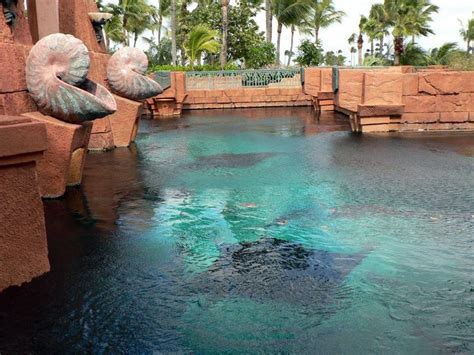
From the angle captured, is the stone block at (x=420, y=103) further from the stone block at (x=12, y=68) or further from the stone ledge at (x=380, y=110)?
the stone block at (x=12, y=68)

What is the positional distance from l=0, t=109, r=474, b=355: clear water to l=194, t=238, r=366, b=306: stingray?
0.01 m

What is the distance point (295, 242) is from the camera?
4.01 m

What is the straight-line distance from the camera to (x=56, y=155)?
17.9 feet

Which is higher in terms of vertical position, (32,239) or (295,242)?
(32,239)

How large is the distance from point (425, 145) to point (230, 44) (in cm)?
2166

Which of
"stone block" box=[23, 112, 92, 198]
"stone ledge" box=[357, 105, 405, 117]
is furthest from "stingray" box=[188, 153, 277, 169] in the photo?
"stone ledge" box=[357, 105, 405, 117]

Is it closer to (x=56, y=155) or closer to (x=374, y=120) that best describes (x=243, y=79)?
(x=374, y=120)

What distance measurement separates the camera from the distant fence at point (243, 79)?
63.8ft

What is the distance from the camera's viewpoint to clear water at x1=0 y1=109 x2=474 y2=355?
8.54 feet

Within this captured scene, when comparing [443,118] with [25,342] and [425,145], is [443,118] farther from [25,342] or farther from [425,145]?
[25,342]

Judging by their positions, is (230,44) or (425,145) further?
(230,44)

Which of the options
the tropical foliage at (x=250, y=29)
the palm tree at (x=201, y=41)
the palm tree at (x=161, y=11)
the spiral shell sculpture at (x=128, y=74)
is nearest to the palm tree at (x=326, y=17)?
the tropical foliage at (x=250, y=29)

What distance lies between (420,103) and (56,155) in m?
7.62

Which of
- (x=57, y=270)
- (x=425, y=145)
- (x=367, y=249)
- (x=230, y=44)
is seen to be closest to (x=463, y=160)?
(x=425, y=145)
